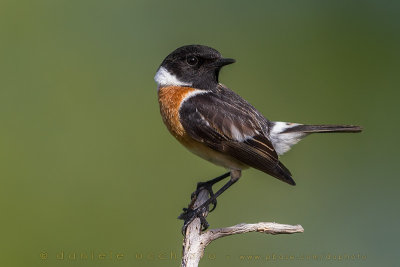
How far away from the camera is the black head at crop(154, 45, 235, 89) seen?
522 centimetres

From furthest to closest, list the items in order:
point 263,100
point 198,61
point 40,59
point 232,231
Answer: point 40,59, point 263,100, point 198,61, point 232,231

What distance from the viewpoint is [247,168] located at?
16.4 feet

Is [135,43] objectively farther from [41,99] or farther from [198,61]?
[198,61]

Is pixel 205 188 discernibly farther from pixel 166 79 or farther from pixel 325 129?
pixel 325 129

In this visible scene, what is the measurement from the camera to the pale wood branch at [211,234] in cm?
393

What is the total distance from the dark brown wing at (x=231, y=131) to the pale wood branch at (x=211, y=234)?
738 millimetres

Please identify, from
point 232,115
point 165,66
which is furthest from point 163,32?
point 232,115

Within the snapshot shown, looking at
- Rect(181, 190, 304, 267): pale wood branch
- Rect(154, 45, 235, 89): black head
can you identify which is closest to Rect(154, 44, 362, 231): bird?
Rect(154, 45, 235, 89): black head

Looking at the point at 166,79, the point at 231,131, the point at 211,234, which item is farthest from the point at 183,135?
the point at 211,234

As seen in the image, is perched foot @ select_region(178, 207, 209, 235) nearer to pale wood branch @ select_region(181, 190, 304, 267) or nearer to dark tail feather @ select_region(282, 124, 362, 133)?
pale wood branch @ select_region(181, 190, 304, 267)

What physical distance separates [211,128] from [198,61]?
70 centimetres

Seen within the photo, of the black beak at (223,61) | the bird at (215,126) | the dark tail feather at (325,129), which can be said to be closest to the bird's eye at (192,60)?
the bird at (215,126)

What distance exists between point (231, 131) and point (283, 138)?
524 millimetres

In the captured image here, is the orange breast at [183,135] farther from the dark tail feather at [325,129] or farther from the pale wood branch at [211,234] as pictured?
the pale wood branch at [211,234]
